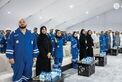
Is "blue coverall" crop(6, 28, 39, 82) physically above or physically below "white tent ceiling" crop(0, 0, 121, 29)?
below

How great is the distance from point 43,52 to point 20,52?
1144 millimetres

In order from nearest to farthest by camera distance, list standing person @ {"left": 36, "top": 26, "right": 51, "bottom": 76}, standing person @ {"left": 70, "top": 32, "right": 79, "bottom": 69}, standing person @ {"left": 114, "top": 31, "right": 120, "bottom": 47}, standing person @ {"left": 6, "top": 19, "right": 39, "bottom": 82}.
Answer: standing person @ {"left": 6, "top": 19, "right": 39, "bottom": 82} → standing person @ {"left": 36, "top": 26, "right": 51, "bottom": 76} → standing person @ {"left": 70, "top": 32, "right": 79, "bottom": 69} → standing person @ {"left": 114, "top": 31, "right": 120, "bottom": 47}

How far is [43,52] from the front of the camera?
5.23 metres

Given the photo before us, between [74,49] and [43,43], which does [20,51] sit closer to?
[43,43]

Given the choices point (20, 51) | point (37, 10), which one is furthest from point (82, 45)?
point (37, 10)

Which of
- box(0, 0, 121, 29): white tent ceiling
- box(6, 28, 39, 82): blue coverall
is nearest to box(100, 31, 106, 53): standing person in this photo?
box(0, 0, 121, 29): white tent ceiling

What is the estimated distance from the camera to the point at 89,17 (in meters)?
22.0

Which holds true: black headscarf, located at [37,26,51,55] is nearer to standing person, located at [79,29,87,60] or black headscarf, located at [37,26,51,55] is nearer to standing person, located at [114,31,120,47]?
standing person, located at [79,29,87,60]

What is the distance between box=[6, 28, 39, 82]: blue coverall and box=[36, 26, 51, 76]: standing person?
0.98m

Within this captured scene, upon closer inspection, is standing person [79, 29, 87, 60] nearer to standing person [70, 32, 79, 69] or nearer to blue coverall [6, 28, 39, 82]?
standing person [70, 32, 79, 69]

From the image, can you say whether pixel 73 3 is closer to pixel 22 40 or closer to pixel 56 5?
pixel 56 5

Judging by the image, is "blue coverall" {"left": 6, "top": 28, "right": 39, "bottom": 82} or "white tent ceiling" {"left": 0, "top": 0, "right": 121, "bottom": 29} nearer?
"blue coverall" {"left": 6, "top": 28, "right": 39, "bottom": 82}

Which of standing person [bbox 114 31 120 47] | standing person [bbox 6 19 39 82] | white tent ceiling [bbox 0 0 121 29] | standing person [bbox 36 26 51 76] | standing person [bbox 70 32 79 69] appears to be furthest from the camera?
standing person [bbox 114 31 120 47]

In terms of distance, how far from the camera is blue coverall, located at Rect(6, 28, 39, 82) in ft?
13.6
